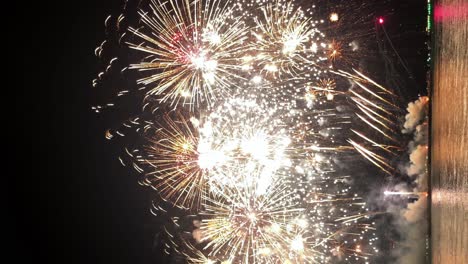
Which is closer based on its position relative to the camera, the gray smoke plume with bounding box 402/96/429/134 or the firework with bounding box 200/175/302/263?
the gray smoke plume with bounding box 402/96/429/134

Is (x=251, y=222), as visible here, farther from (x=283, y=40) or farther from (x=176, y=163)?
(x=283, y=40)

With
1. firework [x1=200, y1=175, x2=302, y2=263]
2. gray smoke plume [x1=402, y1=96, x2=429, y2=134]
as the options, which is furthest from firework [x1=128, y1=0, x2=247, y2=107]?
gray smoke plume [x1=402, y1=96, x2=429, y2=134]

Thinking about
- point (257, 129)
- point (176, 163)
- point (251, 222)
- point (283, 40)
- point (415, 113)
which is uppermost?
point (283, 40)

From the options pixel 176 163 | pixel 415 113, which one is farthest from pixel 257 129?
pixel 415 113

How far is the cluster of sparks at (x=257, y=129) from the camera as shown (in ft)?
5.11

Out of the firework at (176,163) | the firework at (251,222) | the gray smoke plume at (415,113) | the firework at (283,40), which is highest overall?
the firework at (283,40)

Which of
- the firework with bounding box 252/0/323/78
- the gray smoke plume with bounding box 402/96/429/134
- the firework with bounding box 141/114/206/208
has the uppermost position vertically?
the firework with bounding box 252/0/323/78

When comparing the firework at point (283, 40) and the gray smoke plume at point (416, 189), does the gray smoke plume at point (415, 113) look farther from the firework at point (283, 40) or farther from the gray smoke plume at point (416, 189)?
the firework at point (283, 40)

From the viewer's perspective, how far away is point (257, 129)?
63.7 inches

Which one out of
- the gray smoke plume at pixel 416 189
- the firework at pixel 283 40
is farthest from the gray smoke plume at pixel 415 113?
the firework at pixel 283 40

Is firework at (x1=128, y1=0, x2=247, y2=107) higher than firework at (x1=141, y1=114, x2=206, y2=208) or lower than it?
higher

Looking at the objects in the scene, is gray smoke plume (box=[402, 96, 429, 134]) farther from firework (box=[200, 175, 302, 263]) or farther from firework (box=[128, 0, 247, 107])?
firework (box=[128, 0, 247, 107])

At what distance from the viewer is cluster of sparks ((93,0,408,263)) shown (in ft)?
5.11

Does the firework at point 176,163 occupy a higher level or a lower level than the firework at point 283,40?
lower
